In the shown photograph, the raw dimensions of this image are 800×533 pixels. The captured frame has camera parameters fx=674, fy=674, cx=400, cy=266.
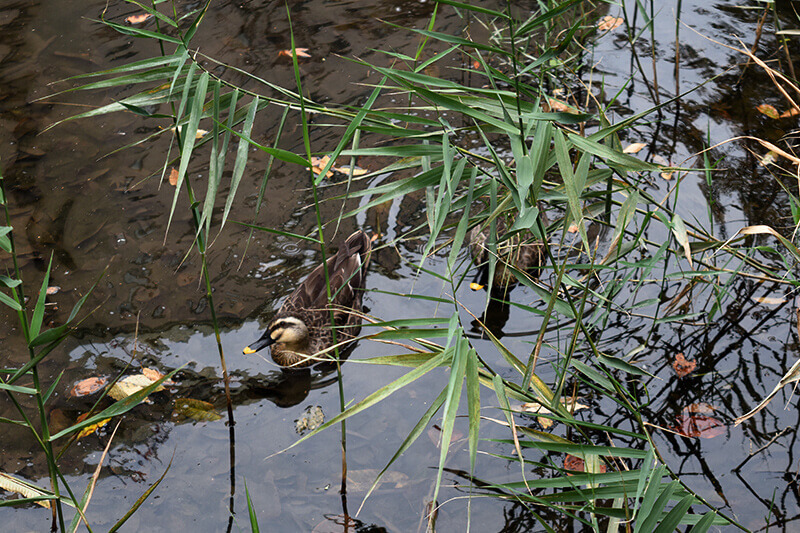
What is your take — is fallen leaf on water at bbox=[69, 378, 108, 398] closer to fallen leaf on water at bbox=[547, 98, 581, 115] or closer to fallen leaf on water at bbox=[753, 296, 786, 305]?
fallen leaf on water at bbox=[547, 98, 581, 115]

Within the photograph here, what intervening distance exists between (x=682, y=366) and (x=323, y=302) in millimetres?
2127

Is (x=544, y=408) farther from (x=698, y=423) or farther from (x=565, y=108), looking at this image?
(x=565, y=108)

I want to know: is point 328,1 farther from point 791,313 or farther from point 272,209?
point 791,313

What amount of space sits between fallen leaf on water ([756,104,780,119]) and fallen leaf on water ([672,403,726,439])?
114 inches

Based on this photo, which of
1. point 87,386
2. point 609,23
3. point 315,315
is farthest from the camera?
point 609,23

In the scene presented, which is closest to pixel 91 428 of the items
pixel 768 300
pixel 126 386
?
pixel 126 386

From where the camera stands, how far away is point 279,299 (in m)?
4.38

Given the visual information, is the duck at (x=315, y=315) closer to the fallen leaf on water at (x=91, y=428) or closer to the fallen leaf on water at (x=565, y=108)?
the fallen leaf on water at (x=91, y=428)

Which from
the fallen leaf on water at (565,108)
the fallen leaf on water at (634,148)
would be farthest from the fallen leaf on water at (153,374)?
the fallen leaf on water at (634,148)

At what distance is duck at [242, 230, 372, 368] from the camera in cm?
401

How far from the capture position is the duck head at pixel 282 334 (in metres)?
4.00

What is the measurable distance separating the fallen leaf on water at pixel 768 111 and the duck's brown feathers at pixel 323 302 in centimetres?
337

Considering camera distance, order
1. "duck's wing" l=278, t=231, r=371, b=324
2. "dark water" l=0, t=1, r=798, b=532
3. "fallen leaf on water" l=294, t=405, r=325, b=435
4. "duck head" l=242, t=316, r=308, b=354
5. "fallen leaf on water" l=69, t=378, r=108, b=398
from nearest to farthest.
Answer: "dark water" l=0, t=1, r=798, b=532
"fallen leaf on water" l=294, t=405, r=325, b=435
"fallen leaf on water" l=69, t=378, r=108, b=398
"duck head" l=242, t=316, r=308, b=354
"duck's wing" l=278, t=231, r=371, b=324

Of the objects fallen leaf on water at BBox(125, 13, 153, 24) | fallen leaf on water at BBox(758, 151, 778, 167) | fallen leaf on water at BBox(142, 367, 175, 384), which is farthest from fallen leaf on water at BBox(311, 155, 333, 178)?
fallen leaf on water at BBox(758, 151, 778, 167)
